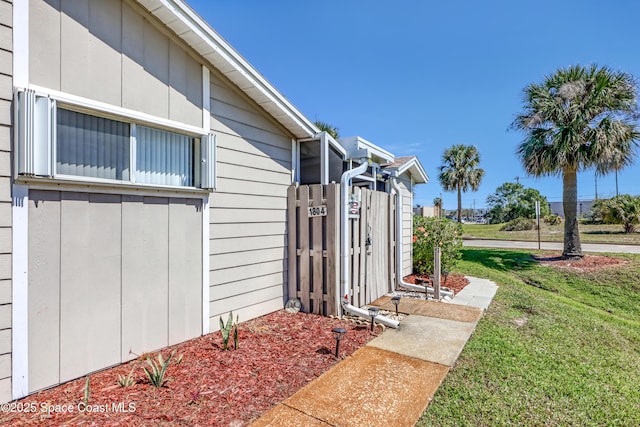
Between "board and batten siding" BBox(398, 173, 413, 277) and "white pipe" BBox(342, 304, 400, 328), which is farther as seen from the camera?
"board and batten siding" BBox(398, 173, 413, 277)

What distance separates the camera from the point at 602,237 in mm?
19609

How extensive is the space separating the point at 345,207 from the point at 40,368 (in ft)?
13.3

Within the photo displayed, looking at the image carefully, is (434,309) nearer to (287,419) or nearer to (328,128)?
(287,419)

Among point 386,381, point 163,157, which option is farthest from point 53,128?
point 386,381

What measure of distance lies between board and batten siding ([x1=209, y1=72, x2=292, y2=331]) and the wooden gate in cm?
23

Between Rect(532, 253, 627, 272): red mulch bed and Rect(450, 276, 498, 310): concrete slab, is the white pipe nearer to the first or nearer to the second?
Rect(450, 276, 498, 310): concrete slab

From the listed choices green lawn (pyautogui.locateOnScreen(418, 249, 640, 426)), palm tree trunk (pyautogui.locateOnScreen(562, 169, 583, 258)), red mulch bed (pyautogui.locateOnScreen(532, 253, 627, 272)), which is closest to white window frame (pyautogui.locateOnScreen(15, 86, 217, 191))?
green lawn (pyautogui.locateOnScreen(418, 249, 640, 426))

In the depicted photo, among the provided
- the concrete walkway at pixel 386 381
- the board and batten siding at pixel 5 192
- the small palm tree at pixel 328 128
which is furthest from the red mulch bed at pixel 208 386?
the small palm tree at pixel 328 128

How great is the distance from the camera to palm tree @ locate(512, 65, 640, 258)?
11.1 meters

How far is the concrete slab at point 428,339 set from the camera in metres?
3.78

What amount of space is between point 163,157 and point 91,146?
764 mm

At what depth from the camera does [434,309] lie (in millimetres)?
5691

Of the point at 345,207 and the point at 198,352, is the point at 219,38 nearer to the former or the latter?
the point at 345,207

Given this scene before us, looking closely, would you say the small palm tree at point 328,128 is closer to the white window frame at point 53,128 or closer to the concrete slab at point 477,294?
the concrete slab at point 477,294
